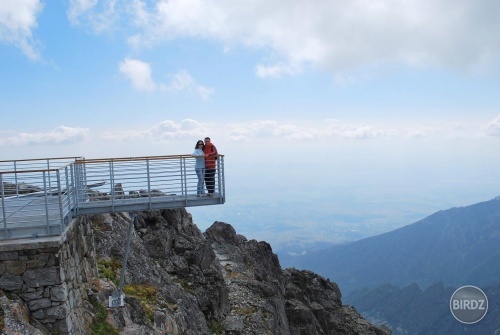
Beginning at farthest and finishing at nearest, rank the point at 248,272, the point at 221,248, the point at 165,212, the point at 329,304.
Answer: the point at 329,304, the point at 221,248, the point at 248,272, the point at 165,212

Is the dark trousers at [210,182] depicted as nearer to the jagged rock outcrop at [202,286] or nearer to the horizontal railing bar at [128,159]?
the horizontal railing bar at [128,159]

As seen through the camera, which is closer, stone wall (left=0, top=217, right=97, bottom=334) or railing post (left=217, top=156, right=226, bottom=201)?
stone wall (left=0, top=217, right=97, bottom=334)

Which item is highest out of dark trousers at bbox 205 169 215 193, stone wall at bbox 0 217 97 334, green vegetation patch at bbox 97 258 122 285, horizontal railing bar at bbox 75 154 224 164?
horizontal railing bar at bbox 75 154 224 164

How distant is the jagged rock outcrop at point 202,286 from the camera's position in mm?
18062

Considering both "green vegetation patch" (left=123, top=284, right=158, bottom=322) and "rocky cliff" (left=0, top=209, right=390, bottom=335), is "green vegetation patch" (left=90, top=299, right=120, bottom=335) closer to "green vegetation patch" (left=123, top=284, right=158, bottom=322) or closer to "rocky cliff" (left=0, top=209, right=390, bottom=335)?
"rocky cliff" (left=0, top=209, right=390, bottom=335)

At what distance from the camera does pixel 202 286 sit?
83.7 ft

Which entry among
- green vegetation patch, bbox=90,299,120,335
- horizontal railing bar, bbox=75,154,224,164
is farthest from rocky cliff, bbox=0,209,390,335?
horizontal railing bar, bbox=75,154,224,164

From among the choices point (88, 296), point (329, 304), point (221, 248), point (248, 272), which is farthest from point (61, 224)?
point (329, 304)

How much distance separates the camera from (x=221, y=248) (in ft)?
127

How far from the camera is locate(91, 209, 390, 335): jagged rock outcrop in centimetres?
1806

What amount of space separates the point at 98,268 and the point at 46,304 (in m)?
5.62

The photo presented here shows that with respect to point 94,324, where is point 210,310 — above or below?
below

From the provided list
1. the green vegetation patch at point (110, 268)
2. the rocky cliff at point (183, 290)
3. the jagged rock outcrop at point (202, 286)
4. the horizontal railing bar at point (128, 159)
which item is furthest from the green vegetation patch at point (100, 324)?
the horizontal railing bar at point (128, 159)

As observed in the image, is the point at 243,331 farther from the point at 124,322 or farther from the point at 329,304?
the point at 329,304
